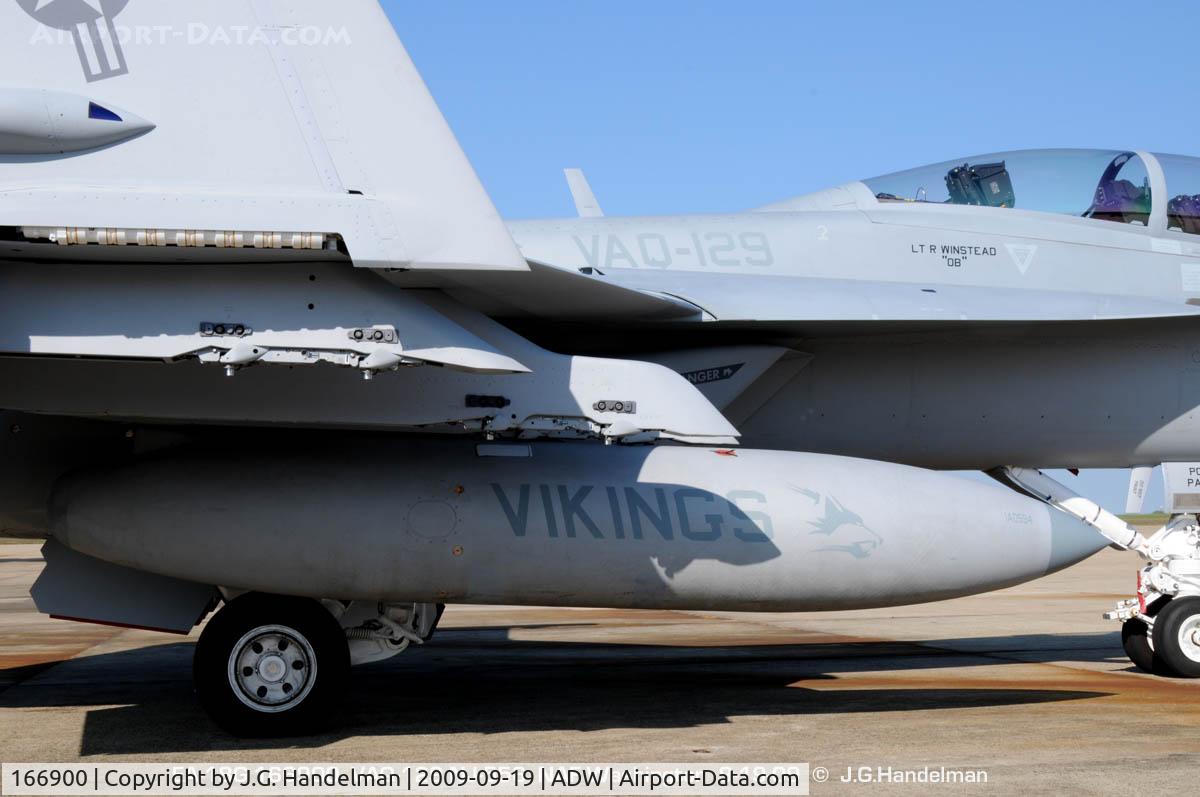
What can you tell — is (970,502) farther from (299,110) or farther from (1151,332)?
(299,110)

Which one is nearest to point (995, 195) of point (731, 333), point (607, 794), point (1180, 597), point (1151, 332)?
point (1151, 332)

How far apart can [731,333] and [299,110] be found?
3045mm

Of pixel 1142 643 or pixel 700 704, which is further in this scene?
pixel 1142 643

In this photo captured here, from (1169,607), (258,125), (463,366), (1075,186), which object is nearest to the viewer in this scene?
(463,366)

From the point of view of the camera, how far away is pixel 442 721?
720cm

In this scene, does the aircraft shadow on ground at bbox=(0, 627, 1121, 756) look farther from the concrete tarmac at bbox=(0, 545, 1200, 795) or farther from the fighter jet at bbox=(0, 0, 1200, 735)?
the fighter jet at bbox=(0, 0, 1200, 735)

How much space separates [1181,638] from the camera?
887 centimetres

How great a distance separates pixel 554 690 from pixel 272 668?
2368 millimetres

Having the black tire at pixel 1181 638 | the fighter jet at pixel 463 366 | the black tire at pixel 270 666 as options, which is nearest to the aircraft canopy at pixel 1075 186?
the fighter jet at pixel 463 366

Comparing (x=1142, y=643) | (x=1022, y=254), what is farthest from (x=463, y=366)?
(x=1142, y=643)

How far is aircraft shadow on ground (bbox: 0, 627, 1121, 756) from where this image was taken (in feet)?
23.0

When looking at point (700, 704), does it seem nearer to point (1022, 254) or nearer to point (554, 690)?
point (554, 690)

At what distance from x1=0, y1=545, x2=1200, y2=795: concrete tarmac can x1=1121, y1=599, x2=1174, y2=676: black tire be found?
128mm

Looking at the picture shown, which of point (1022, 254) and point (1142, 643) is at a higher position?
point (1022, 254)
